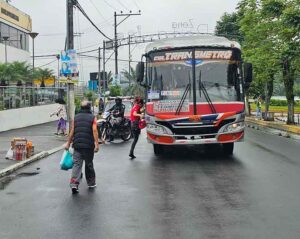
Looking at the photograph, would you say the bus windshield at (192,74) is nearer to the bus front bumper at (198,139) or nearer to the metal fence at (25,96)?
the bus front bumper at (198,139)

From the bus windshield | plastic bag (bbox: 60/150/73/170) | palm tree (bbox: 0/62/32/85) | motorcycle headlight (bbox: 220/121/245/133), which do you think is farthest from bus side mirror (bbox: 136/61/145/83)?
palm tree (bbox: 0/62/32/85)

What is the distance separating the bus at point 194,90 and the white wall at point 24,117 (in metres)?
13.4

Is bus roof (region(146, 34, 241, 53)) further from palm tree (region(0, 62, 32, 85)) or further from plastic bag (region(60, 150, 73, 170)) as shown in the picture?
palm tree (region(0, 62, 32, 85))

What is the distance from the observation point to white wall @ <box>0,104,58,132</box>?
25911 millimetres

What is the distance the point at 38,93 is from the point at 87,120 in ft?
82.9

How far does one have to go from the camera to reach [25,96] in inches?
1198

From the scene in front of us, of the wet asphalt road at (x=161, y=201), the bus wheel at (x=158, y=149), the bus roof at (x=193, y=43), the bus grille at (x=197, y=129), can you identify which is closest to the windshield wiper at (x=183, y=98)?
the bus grille at (x=197, y=129)

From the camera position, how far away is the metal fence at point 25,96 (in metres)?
26.5

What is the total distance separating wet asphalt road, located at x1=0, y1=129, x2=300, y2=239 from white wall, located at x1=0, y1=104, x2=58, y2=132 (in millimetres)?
12659

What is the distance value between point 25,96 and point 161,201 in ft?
76.6

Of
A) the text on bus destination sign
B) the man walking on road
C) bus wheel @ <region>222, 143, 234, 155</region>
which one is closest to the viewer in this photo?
the man walking on road

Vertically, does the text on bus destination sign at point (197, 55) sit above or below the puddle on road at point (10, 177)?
above

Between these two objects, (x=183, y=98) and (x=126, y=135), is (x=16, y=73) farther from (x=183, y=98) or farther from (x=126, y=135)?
(x=183, y=98)

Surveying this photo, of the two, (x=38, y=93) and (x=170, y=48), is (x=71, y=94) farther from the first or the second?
(x=38, y=93)
